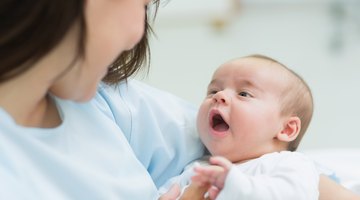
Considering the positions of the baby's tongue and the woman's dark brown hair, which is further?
the baby's tongue

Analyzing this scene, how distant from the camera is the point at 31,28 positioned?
63cm

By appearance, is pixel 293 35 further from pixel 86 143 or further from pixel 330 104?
pixel 86 143

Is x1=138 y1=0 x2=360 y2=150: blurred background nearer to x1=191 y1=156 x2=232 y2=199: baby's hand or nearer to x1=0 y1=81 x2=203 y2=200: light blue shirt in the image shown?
x1=0 y1=81 x2=203 y2=200: light blue shirt

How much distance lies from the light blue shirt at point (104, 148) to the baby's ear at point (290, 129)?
0.15m

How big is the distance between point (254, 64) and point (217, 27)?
2070 millimetres

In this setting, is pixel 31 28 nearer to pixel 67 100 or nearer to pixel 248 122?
pixel 67 100

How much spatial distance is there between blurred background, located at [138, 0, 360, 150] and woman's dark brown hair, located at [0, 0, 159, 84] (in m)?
1.78

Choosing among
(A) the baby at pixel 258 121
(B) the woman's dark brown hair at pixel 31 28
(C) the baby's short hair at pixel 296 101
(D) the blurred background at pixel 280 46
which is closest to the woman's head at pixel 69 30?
(B) the woman's dark brown hair at pixel 31 28

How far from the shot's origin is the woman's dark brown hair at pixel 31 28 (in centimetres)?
62

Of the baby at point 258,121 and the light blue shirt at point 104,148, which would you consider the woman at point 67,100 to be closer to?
the light blue shirt at point 104,148

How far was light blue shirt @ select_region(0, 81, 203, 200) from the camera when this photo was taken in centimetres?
71

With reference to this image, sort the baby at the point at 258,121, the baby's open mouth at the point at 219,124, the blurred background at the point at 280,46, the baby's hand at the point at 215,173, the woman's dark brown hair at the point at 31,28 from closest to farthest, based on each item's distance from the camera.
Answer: the woman's dark brown hair at the point at 31,28, the baby's hand at the point at 215,173, the baby at the point at 258,121, the baby's open mouth at the point at 219,124, the blurred background at the point at 280,46

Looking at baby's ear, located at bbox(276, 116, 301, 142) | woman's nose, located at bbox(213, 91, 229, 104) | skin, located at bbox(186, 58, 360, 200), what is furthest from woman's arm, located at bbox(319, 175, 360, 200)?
woman's nose, located at bbox(213, 91, 229, 104)

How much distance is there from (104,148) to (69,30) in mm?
238
